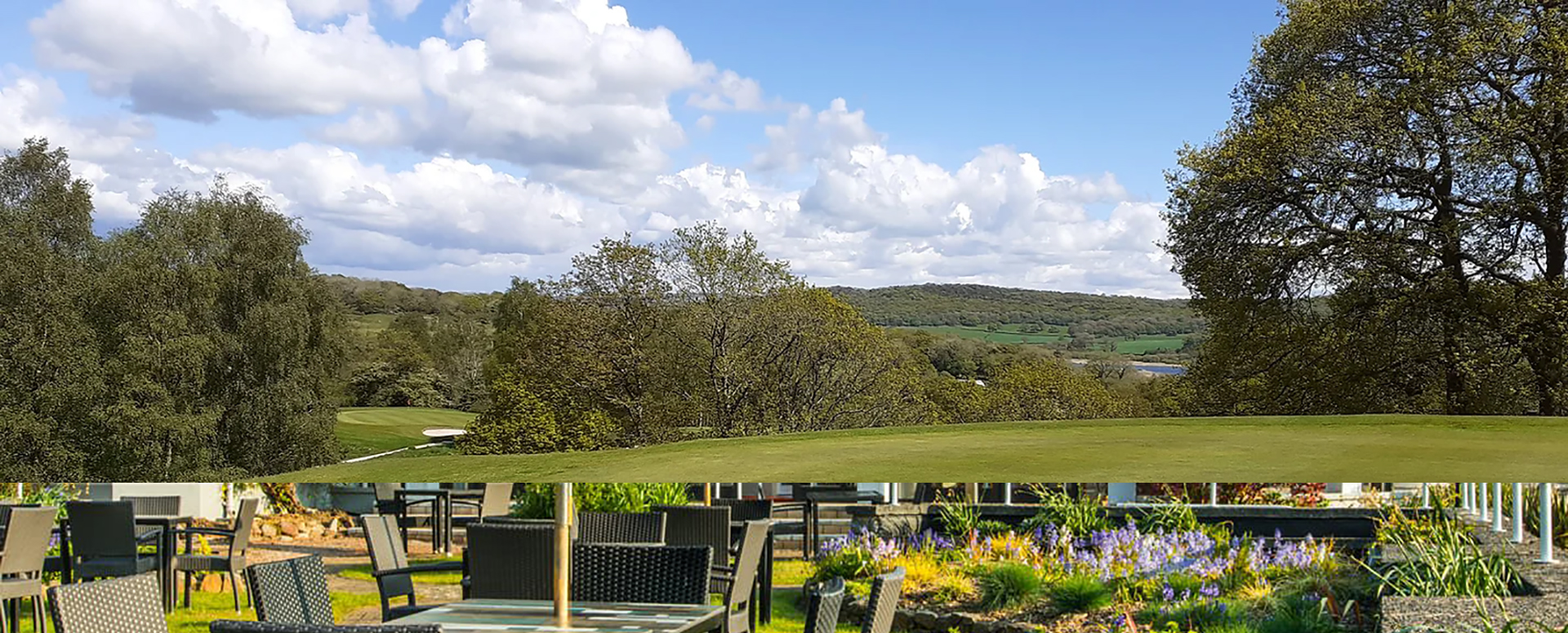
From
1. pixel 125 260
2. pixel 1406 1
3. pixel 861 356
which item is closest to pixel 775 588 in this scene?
pixel 1406 1

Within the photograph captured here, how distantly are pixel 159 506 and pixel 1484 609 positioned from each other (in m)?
8.67

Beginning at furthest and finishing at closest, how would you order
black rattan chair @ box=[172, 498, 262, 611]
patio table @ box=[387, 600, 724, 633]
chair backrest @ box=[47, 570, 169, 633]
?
black rattan chair @ box=[172, 498, 262, 611]
patio table @ box=[387, 600, 724, 633]
chair backrest @ box=[47, 570, 169, 633]

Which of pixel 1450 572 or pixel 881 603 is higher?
pixel 881 603

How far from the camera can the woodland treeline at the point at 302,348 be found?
32.5m

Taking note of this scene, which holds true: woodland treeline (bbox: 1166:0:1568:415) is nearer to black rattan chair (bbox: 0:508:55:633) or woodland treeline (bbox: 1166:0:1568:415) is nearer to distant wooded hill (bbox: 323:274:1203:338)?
distant wooded hill (bbox: 323:274:1203:338)

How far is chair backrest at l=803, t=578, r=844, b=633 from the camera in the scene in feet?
12.9

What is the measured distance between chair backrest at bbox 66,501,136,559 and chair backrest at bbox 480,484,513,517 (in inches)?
115

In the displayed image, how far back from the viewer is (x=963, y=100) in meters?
5.87

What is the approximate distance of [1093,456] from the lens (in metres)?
4.89

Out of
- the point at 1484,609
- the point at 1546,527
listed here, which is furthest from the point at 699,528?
the point at 1546,527

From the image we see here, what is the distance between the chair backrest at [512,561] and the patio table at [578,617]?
0.36 metres

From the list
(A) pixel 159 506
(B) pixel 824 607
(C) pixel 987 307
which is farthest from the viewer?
(C) pixel 987 307

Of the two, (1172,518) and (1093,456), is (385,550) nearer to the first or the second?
(1093,456)

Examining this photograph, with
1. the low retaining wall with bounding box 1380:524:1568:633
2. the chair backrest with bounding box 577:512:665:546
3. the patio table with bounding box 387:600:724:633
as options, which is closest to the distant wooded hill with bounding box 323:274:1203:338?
the chair backrest with bounding box 577:512:665:546
